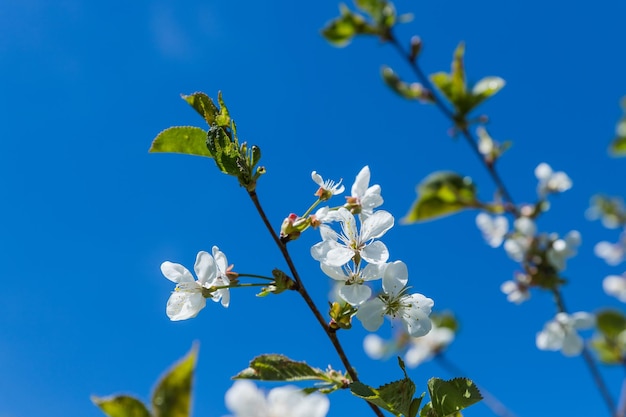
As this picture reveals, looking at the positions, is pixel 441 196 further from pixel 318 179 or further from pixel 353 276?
pixel 318 179

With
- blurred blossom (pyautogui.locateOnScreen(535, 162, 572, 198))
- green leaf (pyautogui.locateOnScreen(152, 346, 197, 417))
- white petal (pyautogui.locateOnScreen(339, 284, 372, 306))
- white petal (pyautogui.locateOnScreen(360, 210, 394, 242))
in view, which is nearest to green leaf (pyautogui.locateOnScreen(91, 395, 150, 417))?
green leaf (pyautogui.locateOnScreen(152, 346, 197, 417))

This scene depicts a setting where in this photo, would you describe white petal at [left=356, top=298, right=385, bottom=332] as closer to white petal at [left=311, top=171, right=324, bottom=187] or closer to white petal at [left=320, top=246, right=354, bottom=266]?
white petal at [left=320, top=246, right=354, bottom=266]

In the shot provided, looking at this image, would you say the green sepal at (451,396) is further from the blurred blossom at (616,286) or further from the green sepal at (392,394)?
the blurred blossom at (616,286)

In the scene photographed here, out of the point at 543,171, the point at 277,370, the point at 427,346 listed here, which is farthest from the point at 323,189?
the point at 427,346

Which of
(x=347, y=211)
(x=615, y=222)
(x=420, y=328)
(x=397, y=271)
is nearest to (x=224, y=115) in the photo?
(x=347, y=211)

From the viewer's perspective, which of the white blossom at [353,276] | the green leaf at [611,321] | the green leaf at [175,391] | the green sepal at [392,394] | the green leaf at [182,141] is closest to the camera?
the green leaf at [175,391]

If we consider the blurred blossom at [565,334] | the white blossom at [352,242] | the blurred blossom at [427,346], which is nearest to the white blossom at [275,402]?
the white blossom at [352,242]

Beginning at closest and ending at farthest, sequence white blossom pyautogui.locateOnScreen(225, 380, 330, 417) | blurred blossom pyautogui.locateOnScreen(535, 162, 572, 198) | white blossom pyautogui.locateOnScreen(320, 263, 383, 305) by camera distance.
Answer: white blossom pyautogui.locateOnScreen(225, 380, 330, 417)
white blossom pyautogui.locateOnScreen(320, 263, 383, 305)
blurred blossom pyautogui.locateOnScreen(535, 162, 572, 198)

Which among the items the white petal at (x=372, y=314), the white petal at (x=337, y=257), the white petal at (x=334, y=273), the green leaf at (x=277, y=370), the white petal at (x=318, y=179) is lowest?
the green leaf at (x=277, y=370)
